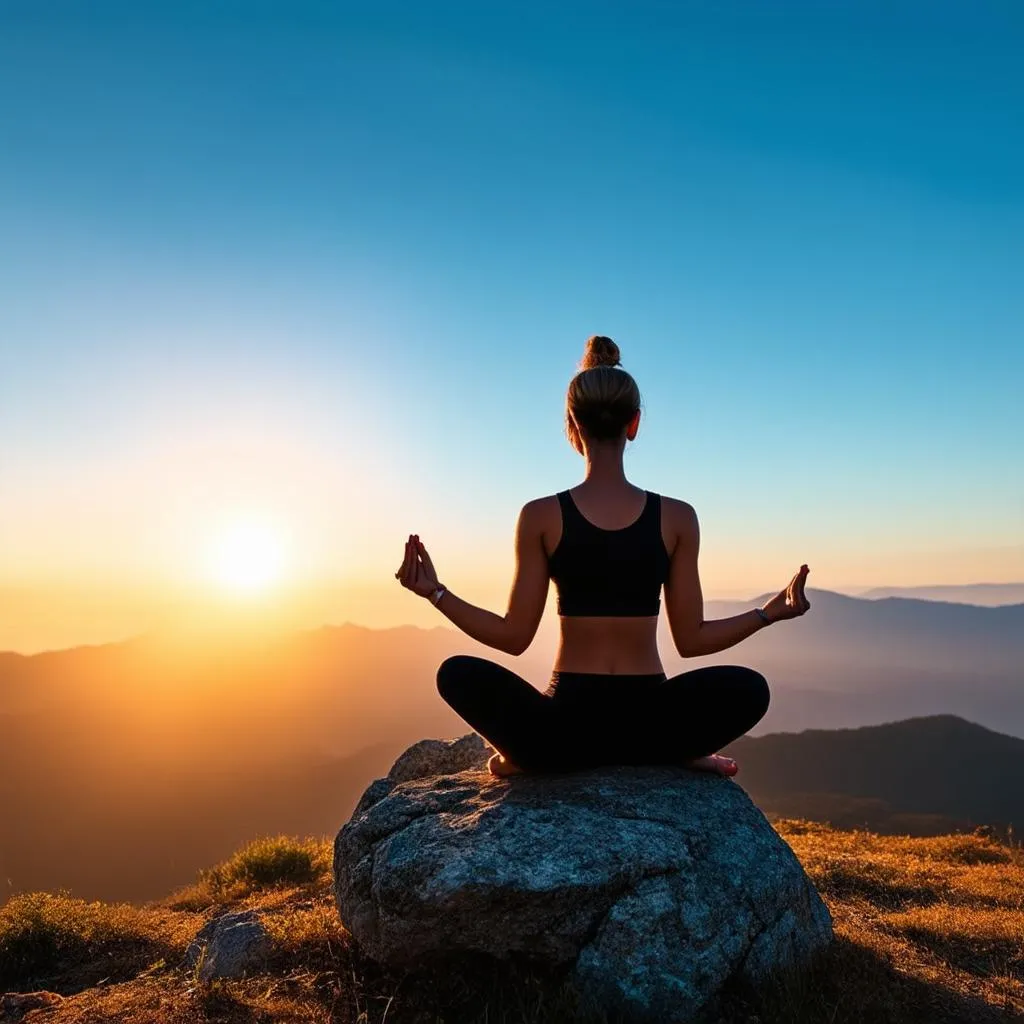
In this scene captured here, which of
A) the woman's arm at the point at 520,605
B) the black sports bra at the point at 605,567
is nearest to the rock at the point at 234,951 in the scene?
the woman's arm at the point at 520,605

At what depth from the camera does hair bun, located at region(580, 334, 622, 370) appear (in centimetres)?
613

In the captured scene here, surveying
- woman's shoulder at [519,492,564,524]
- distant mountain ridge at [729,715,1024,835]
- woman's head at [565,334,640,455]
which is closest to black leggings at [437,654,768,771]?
woman's shoulder at [519,492,564,524]

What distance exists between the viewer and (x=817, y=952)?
5559mm

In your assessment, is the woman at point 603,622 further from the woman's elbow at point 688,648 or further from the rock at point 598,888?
the rock at point 598,888

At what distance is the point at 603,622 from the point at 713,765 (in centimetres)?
165

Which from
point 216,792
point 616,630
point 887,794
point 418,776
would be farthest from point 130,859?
point 616,630

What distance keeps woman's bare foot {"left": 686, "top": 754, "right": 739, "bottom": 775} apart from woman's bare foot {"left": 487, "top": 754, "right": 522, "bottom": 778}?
1300mm

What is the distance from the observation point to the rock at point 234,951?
6.05 metres

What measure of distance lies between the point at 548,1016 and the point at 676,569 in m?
2.85

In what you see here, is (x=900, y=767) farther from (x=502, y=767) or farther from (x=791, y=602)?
(x=791, y=602)

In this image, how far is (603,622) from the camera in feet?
18.2

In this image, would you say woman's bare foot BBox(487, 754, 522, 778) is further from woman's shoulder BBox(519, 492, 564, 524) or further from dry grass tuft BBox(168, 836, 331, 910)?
dry grass tuft BBox(168, 836, 331, 910)

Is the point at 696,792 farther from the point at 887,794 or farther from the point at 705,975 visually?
the point at 887,794

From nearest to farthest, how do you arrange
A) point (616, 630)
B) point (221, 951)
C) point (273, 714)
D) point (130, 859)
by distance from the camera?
point (616, 630), point (221, 951), point (130, 859), point (273, 714)
